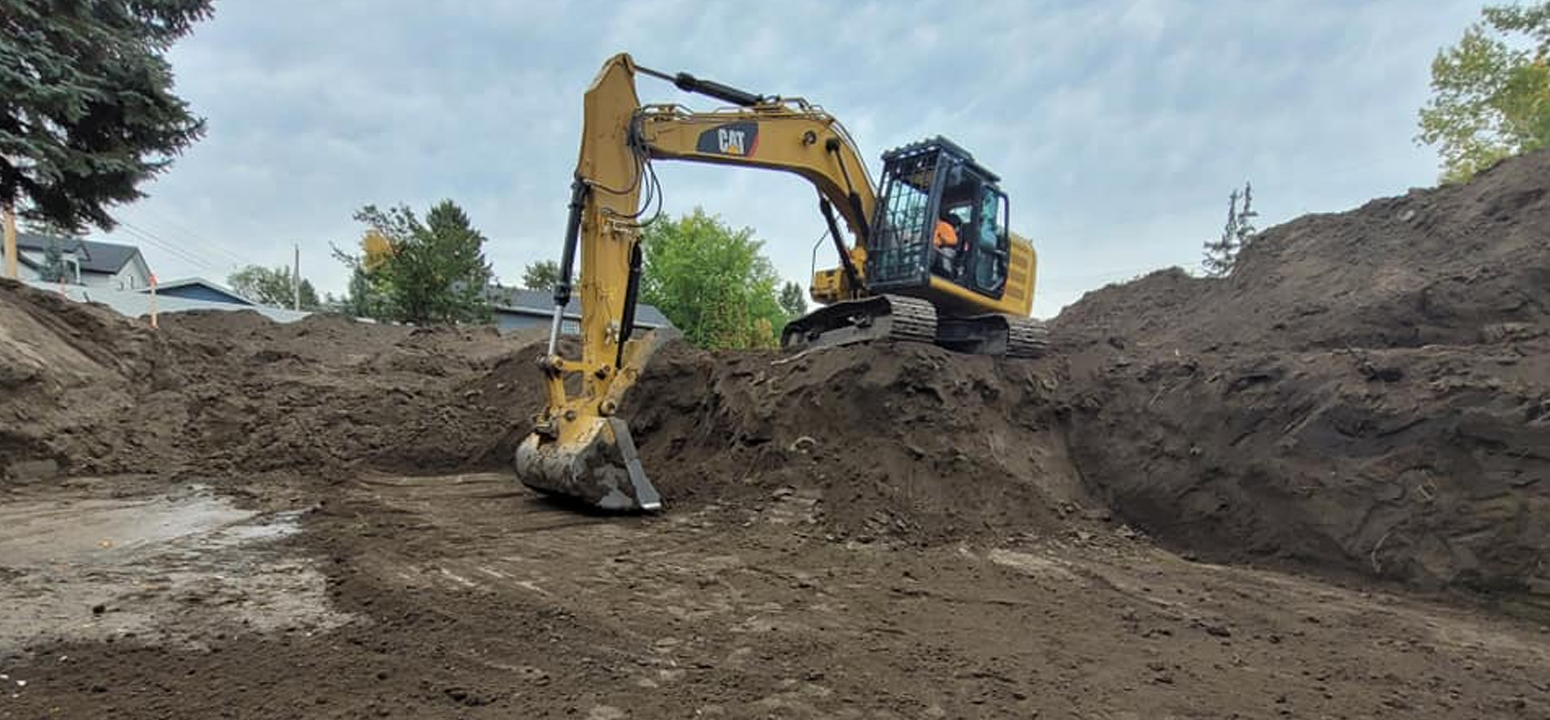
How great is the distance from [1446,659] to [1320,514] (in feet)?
6.75

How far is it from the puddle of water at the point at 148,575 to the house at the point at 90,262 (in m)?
39.6

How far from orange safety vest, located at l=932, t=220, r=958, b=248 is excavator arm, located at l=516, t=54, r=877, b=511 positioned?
2.28 metres

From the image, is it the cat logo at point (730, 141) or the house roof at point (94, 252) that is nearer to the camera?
the cat logo at point (730, 141)

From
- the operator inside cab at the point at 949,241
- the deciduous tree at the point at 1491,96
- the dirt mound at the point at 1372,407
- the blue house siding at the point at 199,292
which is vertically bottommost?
the dirt mound at the point at 1372,407

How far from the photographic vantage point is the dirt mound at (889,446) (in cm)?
630

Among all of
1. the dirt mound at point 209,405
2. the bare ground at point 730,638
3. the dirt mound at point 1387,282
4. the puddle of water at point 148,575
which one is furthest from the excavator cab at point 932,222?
the puddle of water at point 148,575

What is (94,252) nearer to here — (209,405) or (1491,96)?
(209,405)

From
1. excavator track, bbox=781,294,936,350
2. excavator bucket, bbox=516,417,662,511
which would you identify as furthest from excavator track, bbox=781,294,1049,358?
excavator bucket, bbox=516,417,662,511

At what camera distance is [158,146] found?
31.9 ft

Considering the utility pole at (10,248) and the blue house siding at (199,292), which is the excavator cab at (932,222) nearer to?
the utility pole at (10,248)

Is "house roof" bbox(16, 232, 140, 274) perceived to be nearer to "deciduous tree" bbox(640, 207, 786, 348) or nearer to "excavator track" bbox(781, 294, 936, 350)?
"deciduous tree" bbox(640, 207, 786, 348)

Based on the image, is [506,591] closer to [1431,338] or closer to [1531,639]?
[1531,639]

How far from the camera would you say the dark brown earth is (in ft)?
9.80

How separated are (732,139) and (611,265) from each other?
74.9 inches
